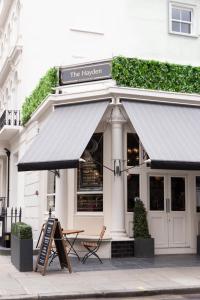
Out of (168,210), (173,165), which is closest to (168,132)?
(173,165)

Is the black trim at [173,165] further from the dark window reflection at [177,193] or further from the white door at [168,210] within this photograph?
the dark window reflection at [177,193]

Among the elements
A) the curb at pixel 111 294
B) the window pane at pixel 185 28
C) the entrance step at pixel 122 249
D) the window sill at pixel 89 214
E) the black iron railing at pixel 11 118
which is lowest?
the curb at pixel 111 294

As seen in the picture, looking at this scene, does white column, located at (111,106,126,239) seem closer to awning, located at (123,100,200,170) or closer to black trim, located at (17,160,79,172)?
awning, located at (123,100,200,170)

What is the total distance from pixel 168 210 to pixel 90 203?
2525mm

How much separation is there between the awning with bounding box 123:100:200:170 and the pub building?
35mm

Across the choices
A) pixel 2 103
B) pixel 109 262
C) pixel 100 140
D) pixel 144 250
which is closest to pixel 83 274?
pixel 109 262

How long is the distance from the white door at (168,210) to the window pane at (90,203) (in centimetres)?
162

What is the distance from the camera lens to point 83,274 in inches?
441

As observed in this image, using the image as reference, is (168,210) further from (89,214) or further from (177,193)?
(89,214)

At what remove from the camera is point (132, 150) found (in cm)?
1508

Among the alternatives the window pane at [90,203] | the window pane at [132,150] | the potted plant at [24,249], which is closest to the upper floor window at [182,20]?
the window pane at [132,150]

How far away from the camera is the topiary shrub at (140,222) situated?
552 inches

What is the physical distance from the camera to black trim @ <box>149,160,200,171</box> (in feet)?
40.0

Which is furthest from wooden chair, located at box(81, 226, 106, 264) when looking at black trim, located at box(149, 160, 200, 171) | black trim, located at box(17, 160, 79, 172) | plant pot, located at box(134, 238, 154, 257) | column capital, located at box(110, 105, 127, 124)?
column capital, located at box(110, 105, 127, 124)
